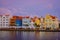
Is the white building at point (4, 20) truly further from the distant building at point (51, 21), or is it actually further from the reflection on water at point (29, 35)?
the distant building at point (51, 21)

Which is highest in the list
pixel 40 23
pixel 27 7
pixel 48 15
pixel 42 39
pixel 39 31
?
pixel 27 7

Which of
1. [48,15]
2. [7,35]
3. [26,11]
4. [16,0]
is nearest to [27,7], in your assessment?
[26,11]

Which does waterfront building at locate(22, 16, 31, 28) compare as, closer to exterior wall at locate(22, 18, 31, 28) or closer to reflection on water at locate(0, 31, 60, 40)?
exterior wall at locate(22, 18, 31, 28)

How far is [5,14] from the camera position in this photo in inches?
44.9

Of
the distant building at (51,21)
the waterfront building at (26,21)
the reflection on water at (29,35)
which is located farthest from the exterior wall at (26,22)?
the distant building at (51,21)

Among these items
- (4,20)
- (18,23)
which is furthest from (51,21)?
(4,20)

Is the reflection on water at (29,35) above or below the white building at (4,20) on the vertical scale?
below

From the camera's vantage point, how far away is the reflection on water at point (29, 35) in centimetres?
115

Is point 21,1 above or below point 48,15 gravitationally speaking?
above

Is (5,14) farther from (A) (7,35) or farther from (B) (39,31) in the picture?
(B) (39,31)

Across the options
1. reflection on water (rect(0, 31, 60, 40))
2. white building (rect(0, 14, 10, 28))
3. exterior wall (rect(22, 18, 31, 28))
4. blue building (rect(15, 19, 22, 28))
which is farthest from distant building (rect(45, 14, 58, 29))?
white building (rect(0, 14, 10, 28))

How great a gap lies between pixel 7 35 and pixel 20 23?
0.78 ft

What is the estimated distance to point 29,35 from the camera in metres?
1.17

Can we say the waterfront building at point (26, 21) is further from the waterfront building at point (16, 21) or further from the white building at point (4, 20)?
the white building at point (4, 20)
